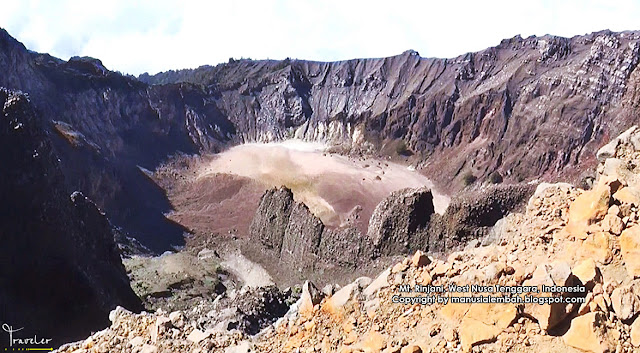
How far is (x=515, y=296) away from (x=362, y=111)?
198 feet

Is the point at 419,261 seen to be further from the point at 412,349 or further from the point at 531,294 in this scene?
the point at 531,294

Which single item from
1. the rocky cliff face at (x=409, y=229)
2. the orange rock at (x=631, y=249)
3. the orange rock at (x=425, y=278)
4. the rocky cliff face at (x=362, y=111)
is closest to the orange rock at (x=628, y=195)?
the orange rock at (x=631, y=249)

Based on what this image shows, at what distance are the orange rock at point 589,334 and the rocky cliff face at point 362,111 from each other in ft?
84.8

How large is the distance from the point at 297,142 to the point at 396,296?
59645 mm

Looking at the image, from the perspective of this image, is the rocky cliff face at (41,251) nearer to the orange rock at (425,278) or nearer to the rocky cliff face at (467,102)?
the orange rock at (425,278)

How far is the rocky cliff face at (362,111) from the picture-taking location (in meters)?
40.9

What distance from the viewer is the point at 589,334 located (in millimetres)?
5797

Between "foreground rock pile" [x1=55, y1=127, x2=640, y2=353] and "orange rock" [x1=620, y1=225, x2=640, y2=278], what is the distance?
0.01m

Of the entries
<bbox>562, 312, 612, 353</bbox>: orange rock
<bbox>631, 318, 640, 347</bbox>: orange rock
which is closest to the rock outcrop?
<bbox>562, 312, 612, 353</bbox>: orange rock

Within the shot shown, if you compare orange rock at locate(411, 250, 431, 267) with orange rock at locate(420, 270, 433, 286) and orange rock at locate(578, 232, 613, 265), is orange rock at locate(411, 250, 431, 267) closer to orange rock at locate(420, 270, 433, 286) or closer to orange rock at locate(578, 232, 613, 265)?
orange rock at locate(420, 270, 433, 286)

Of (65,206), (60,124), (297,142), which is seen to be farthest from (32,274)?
(297,142)

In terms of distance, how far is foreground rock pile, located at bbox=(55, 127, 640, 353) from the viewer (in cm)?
600

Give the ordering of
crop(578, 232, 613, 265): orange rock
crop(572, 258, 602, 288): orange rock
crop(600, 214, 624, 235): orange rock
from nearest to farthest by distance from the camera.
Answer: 1. crop(572, 258, 602, 288): orange rock
2. crop(578, 232, 613, 265): orange rock
3. crop(600, 214, 624, 235): orange rock

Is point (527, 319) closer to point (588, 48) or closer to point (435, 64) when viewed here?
point (588, 48)
